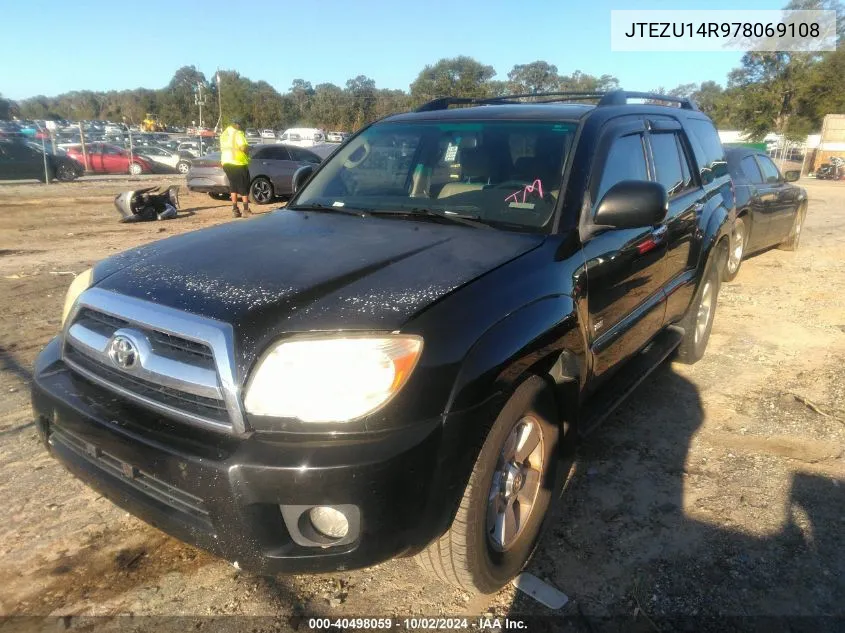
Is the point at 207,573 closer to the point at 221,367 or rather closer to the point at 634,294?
the point at 221,367

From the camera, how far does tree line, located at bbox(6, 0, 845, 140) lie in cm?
4369

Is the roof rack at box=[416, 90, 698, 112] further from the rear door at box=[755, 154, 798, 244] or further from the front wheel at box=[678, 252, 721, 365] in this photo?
the rear door at box=[755, 154, 798, 244]

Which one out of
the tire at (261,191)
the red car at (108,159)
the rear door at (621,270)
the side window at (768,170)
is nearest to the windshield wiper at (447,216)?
the rear door at (621,270)

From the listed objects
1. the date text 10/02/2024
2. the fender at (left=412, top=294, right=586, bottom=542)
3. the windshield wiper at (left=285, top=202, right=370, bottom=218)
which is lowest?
the date text 10/02/2024

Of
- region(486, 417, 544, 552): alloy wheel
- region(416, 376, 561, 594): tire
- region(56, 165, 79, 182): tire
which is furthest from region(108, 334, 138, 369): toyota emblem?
region(56, 165, 79, 182): tire

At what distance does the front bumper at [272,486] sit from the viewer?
5.93 feet

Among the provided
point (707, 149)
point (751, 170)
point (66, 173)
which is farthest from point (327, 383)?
point (66, 173)

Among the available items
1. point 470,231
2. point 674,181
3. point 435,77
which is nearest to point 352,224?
point 470,231

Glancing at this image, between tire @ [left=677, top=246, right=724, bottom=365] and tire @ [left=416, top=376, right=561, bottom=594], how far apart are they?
2.44m

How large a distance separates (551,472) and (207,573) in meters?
1.45

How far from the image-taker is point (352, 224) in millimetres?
2943

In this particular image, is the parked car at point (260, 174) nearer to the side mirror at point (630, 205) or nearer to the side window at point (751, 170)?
the side window at point (751, 170)

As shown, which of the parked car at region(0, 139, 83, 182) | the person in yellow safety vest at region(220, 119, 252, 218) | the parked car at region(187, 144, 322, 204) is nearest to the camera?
the person in yellow safety vest at region(220, 119, 252, 218)

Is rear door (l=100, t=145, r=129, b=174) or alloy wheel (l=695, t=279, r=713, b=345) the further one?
rear door (l=100, t=145, r=129, b=174)
